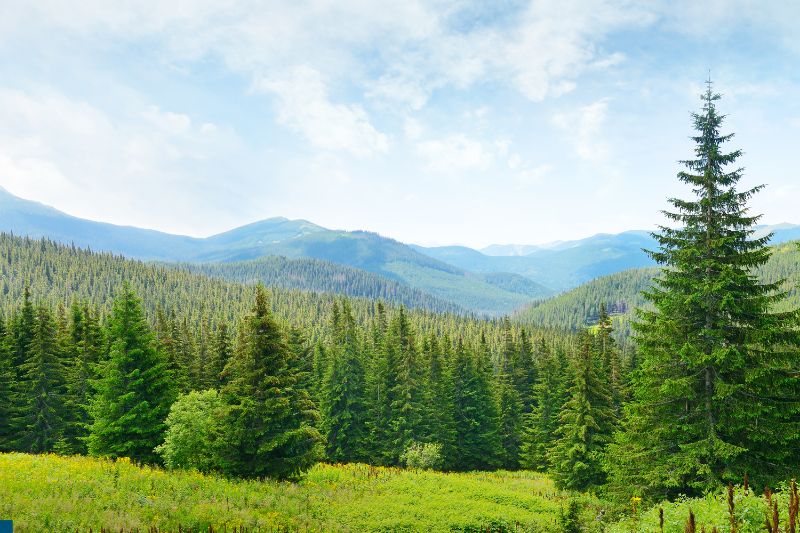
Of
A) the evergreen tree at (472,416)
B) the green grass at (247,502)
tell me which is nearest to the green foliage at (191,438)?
the green grass at (247,502)

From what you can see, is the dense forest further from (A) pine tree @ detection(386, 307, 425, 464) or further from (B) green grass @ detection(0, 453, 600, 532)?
(B) green grass @ detection(0, 453, 600, 532)

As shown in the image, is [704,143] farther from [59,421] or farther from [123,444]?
[59,421]

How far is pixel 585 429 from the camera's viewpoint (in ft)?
108

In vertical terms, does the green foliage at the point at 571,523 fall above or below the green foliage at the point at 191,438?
below

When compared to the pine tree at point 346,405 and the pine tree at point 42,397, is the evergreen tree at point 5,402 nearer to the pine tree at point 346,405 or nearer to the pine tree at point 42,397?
the pine tree at point 42,397

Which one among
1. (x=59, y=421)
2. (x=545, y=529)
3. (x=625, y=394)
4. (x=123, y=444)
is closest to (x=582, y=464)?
(x=545, y=529)

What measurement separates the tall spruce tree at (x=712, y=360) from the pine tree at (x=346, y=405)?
32.4 metres

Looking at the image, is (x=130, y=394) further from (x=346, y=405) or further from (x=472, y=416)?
(x=472, y=416)

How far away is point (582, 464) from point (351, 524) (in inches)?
769

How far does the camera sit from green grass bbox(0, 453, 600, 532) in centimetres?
1477

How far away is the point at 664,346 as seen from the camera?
57.9ft

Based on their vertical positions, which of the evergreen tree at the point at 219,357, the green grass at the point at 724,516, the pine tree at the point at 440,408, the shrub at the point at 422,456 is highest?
the green grass at the point at 724,516

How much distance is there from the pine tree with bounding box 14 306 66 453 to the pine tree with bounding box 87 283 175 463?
15.1 m

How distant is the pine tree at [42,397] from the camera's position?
3891 centimetres
